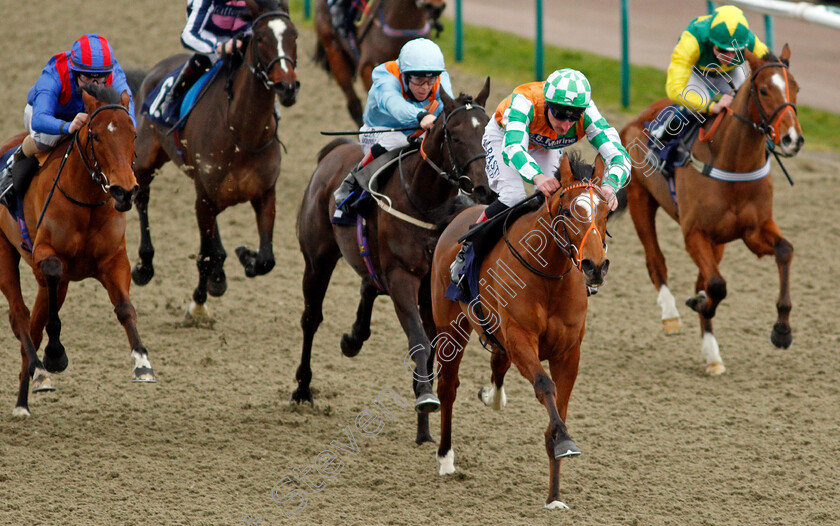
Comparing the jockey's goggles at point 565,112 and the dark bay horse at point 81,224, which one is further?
the dark bay horse at point 81,224

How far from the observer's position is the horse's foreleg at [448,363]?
20.1 ft

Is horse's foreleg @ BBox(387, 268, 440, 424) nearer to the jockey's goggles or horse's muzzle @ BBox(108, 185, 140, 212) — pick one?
the jockey's goggles

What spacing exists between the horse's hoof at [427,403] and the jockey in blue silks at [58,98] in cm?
233

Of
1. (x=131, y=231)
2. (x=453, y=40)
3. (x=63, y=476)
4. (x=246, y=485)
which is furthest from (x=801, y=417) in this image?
(x=453, y=40)

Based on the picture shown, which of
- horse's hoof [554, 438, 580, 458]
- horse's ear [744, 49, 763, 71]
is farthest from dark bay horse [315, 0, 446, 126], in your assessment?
horse's hoof [554, 438, 580, 458]

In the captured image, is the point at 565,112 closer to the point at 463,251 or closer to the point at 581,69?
the point at 463,251

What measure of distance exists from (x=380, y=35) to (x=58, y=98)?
18.1 ft

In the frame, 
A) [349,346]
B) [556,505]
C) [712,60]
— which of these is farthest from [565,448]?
[712,60]

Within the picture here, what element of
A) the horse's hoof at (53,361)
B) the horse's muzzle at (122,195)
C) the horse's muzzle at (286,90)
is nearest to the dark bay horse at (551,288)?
the horse's muzzle at (122,195)

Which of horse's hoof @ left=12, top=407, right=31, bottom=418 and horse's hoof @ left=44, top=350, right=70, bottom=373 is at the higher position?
horse's hoof @ left=44, top=350, right=70, bottom=373

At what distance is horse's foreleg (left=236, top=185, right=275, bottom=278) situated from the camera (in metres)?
8.00

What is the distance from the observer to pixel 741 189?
7.75 m

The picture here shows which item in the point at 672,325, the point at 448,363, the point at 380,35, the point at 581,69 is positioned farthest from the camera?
the point at 581,69

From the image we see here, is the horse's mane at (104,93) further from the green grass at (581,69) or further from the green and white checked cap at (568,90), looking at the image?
the green grass at (581,69)
